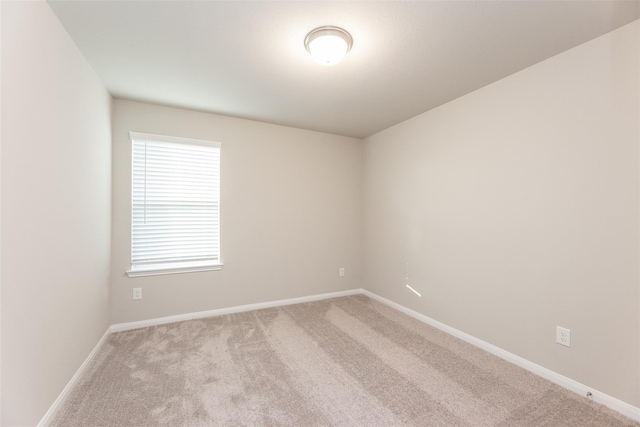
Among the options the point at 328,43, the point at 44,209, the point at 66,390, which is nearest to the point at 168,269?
the point at 66,390

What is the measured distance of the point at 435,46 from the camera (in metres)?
1.95

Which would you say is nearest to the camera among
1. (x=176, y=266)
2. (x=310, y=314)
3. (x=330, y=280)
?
(x=176, y=266)

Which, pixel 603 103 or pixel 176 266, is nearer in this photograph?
pixel 603 103

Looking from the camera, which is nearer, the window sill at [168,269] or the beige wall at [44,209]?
the beige wall at [44,209]

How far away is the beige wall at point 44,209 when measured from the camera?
129cm

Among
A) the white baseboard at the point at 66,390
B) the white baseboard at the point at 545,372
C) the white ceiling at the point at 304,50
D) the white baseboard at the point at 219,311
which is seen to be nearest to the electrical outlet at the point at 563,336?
the white baseboard at the point at 545,372

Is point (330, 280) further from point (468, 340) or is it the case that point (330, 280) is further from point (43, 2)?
point (43, 2)

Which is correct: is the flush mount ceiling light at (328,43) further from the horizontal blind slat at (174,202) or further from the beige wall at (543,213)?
the horizontal blind slat at (174,202)

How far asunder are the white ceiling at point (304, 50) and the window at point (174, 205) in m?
0.57

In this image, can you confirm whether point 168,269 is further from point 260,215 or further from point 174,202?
point 260,215

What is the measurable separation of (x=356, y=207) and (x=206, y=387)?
3013 mm

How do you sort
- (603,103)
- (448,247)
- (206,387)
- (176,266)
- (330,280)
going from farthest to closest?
(330,280) → (176,266) → (448,247) → (206,387) → (603,103)

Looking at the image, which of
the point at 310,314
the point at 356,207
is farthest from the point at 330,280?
the point at 356,207

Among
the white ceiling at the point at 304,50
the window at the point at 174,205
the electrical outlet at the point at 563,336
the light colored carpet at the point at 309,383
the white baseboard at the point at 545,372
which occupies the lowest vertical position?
the light colored carpet at the point at 309,383
